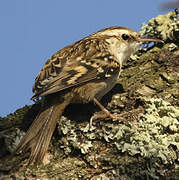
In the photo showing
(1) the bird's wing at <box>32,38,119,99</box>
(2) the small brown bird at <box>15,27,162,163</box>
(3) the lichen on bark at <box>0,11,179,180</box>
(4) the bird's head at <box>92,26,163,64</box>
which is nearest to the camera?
(3) the lichen on bark at <box>0,11,179,180</box>

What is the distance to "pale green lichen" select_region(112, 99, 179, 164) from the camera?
1.46 m

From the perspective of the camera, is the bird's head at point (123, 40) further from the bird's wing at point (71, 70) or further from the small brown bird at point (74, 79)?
the bird's wing at point (71, 70)

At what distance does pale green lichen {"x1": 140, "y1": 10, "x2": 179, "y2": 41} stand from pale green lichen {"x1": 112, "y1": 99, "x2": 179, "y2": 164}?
90 cm

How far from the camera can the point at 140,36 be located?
250 centimetres

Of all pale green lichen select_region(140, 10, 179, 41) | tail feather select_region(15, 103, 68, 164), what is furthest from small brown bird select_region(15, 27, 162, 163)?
pale green lichen select_region(140, 10, 179, 41)

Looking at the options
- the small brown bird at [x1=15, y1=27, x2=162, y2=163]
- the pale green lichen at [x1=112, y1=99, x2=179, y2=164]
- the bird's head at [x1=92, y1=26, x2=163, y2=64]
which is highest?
the bird's head at [x1=92, y1=26, x2=163, y2=64]

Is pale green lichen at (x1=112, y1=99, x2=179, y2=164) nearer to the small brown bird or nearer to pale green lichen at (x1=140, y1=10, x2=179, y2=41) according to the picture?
the small brown bird

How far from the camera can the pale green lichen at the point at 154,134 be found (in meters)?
1.46

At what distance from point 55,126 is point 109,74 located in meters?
0.55

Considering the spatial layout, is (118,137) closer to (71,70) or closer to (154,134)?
(154,134)

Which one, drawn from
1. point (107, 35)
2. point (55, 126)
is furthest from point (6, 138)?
point (107, 35)

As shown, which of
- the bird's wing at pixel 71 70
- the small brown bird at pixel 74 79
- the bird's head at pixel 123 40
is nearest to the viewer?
the small brown bird at pixel 74 79

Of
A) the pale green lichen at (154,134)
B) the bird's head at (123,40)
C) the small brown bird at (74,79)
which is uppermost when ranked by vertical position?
the bird's head at (123,40)

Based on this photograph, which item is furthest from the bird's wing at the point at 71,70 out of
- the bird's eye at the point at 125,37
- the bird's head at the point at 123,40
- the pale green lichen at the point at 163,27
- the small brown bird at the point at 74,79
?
the pale green lichen at the point at 163,27
